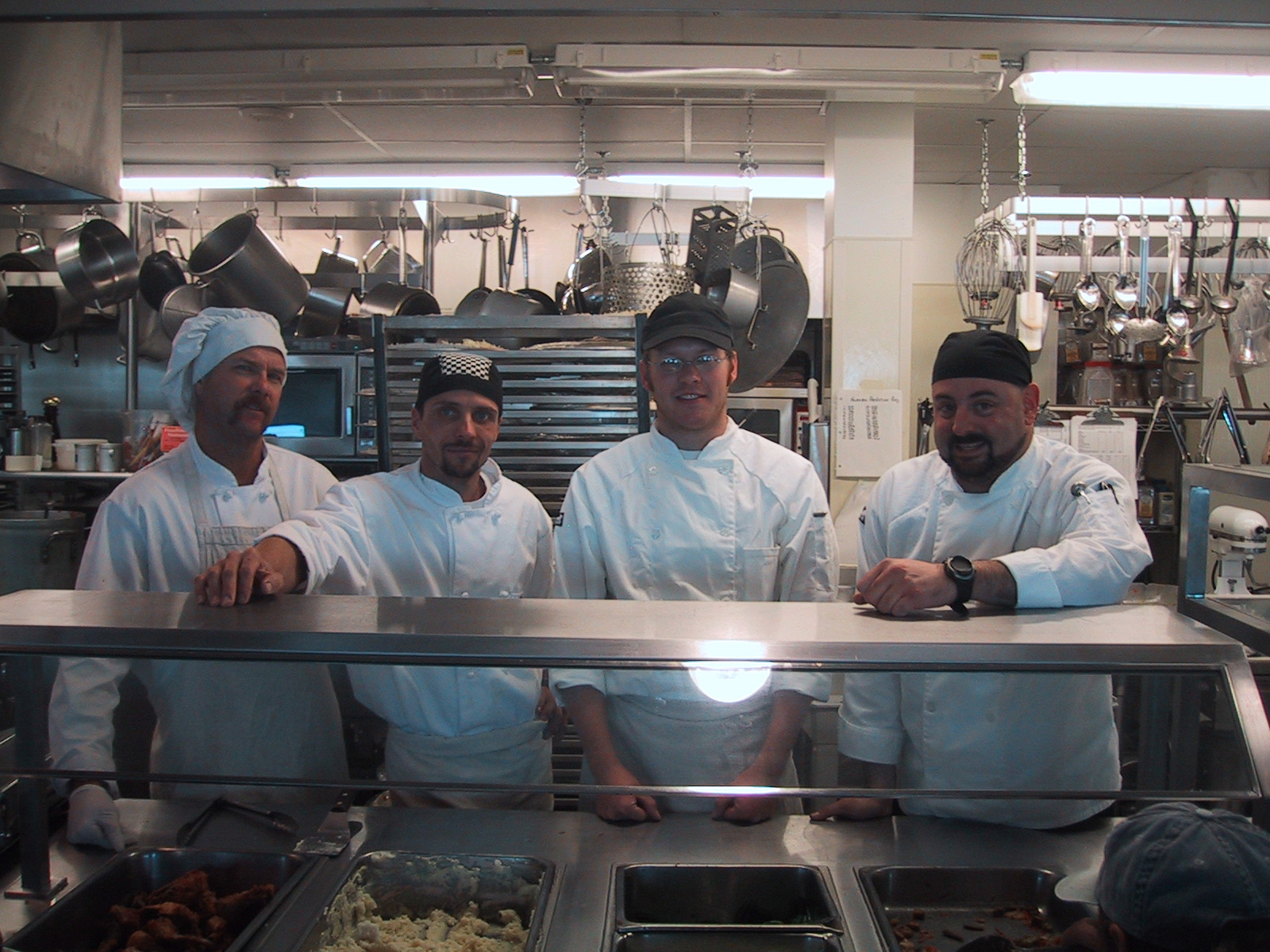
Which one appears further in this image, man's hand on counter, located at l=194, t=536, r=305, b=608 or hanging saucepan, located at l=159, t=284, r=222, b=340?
hanging saucepan, located at l=159, t=284, r=222, b=340

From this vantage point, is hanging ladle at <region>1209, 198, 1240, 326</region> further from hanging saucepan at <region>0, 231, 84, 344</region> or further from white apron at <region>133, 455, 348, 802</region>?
hanging saucepan at <region>0, 231, 84, 344</region>

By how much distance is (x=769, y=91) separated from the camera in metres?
4.15

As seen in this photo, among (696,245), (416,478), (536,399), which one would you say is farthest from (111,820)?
(696,245)

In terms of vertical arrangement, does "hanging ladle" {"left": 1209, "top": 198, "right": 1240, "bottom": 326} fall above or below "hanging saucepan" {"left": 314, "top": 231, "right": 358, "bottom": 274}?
below

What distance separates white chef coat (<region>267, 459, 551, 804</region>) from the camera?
1.67 m

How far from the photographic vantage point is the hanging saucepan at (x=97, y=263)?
14.3 feet

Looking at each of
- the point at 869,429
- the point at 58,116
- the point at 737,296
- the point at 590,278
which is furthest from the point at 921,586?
the point at 869,429

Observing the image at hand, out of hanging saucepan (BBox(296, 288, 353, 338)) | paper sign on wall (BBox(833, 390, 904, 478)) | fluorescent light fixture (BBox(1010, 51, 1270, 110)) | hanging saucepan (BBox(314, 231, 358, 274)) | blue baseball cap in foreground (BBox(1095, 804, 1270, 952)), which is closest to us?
blue baseball cap in foreground (BBox(1095, 804, 1270, 952))

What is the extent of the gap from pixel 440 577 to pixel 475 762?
0.60 meters

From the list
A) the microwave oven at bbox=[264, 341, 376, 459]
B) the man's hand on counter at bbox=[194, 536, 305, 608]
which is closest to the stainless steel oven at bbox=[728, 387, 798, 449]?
the microwave oven at bbox=[264, 341, 376, 459]

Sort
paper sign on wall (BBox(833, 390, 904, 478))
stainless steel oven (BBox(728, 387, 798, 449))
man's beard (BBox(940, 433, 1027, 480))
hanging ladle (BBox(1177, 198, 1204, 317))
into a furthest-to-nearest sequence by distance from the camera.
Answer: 1. stainless steel oven (BBox(728, 387, 798, 449))
2. paper sign on wall (BBox(833, 390, 904, 478))
3. hanging ladle (BBox(1177, 198, 1204, 317))
4. man's beard (BBox(940, 433, 1027, 480))

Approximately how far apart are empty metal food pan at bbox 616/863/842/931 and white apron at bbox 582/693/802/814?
0.13 meters

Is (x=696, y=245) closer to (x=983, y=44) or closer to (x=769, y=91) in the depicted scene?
(x=769, y=91)

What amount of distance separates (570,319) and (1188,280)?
9.60 ft
